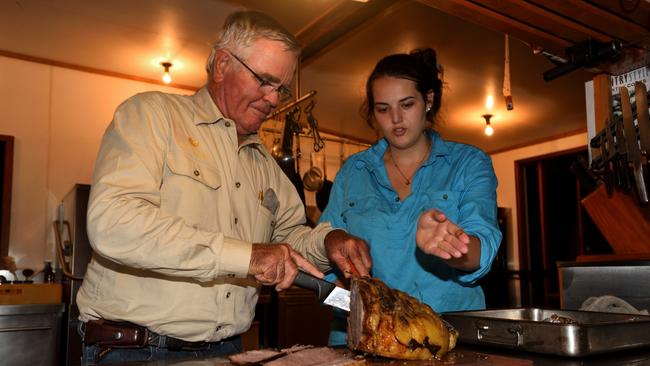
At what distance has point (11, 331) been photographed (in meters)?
3.81

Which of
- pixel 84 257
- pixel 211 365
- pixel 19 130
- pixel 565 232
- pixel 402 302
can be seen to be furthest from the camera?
pixel 565 232

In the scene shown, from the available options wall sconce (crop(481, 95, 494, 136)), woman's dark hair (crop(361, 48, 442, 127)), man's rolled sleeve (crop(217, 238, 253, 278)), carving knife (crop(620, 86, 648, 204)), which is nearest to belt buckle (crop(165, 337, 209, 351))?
man's rolled sleeve (crop(217, 238, 253, 278))

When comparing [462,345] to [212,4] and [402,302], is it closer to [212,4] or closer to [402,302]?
[402,302]

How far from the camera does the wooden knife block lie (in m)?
2.57

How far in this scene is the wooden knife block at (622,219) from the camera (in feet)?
8.44

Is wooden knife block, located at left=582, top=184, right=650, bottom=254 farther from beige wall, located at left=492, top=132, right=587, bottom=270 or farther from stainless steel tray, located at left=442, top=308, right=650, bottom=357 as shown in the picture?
beige wall, located at left=492, top=132, right=587, bottom=270

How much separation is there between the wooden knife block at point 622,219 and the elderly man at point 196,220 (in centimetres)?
143

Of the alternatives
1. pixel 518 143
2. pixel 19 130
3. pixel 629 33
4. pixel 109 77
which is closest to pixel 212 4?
pixel 109 77

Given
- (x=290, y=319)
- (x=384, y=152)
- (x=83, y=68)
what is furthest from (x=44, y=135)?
(x=384, y=152)

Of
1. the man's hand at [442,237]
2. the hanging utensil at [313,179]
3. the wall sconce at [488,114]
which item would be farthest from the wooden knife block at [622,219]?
the wall sconce at [488,114]

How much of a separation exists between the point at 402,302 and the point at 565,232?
709 cm

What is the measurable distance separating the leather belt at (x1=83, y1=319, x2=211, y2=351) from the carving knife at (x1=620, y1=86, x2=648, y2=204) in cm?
194

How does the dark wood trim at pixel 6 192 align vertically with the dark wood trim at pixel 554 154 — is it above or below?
below

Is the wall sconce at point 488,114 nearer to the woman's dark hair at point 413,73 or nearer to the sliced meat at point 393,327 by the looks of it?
the woman's dark hair at point 413,73
